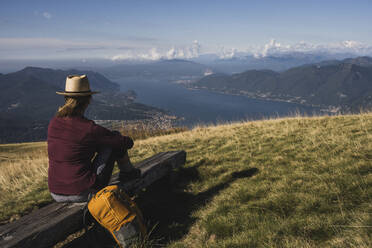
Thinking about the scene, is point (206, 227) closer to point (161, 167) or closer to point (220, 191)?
point (220, 191)

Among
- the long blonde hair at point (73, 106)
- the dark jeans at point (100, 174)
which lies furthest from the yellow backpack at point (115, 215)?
the long blonde hair at point (73, 106)

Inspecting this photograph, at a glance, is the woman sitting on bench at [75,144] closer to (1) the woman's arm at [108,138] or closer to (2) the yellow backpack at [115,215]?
(1) the woman's arm at [108,138]

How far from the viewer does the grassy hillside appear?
3.48 metres

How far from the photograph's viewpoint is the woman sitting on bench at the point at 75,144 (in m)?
3.82

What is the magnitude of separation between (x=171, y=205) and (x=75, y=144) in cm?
285

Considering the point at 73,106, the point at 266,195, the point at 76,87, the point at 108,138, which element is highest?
the point at 76,87

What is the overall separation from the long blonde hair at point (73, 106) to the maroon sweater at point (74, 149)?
0.29 ft

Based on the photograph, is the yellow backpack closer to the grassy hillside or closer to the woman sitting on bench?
the woman sitting on bench

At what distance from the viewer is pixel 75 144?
381 cm

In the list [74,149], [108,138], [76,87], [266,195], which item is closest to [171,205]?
[266,195]

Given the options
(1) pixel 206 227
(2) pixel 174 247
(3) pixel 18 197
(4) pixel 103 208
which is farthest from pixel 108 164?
(3) pixel 18 197

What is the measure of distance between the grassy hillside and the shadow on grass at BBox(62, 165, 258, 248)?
0.02 m

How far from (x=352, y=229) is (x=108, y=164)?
378 cm

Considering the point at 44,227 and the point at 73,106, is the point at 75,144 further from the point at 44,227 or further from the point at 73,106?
the point at 44,227
